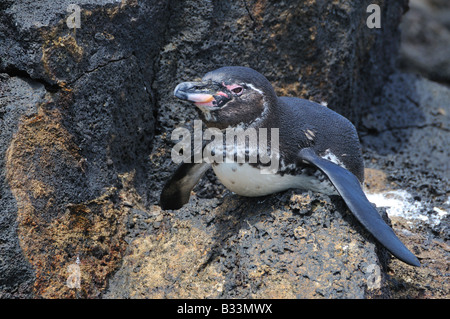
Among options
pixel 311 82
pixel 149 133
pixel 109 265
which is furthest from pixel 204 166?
pixel 311 82

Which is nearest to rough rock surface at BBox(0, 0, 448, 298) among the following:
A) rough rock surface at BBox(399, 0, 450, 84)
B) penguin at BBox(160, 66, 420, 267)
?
penguin at BBox(160, 66, 420, 267)

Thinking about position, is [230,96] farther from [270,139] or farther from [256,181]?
[256,181]

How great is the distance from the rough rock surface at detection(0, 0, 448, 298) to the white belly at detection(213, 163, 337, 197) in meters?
0.07

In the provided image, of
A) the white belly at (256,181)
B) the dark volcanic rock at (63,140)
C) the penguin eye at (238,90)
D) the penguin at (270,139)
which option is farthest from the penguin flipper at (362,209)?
the dark volcanic rock at (63,140)

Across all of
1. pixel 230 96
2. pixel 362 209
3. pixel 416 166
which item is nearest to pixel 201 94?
pixel 230 96

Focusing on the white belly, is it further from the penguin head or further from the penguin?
the penguin head

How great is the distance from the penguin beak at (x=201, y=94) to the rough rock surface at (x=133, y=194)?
549mm

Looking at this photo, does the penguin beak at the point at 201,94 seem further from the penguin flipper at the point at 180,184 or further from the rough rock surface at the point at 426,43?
the rough rock surface at the point at 426,43

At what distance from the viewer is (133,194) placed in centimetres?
319

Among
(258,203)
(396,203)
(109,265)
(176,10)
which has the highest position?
(176,10)

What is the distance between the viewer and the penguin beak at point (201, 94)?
8.64 feet

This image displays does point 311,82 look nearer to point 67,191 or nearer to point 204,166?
point 204,166

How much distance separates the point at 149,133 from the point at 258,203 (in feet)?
3.44

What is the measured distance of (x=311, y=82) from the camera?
408 cm
